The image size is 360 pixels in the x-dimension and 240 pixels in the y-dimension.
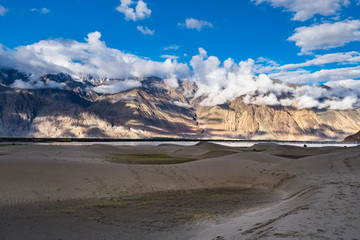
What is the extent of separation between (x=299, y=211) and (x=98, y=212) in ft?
23.6

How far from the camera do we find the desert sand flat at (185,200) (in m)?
8.12

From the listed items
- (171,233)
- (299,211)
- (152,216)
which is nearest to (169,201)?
(152,216)

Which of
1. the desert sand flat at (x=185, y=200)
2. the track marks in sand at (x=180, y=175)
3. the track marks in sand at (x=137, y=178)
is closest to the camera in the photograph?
the desert sand flat at (x=185, y=200)

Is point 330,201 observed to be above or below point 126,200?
above

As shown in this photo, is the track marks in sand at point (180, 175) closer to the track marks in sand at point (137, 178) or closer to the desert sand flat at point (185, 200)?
the desert sand flat at point (185, 200)

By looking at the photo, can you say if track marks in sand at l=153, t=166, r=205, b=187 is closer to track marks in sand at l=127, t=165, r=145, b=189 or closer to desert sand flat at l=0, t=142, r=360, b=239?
desert sand flat at l=0, t=142, r=360, b=239

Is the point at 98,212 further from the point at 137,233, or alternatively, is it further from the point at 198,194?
the point at 198,194

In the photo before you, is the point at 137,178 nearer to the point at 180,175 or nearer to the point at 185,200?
the point at 180,175

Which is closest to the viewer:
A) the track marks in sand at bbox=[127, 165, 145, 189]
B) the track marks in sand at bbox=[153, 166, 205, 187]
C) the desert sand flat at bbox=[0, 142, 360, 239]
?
the desert sand flat at bbox=[0, 142, 360, 239]

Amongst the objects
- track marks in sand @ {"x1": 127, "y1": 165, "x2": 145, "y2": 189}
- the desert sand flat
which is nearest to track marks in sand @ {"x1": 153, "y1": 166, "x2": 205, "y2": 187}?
the desert sand flat

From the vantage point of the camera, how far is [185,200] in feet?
46.6

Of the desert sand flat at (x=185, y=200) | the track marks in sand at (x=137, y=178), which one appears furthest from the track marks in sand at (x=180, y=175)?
the track marks in sand at (x=137, y=178)

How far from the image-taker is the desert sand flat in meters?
8.12

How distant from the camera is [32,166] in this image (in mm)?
16953
